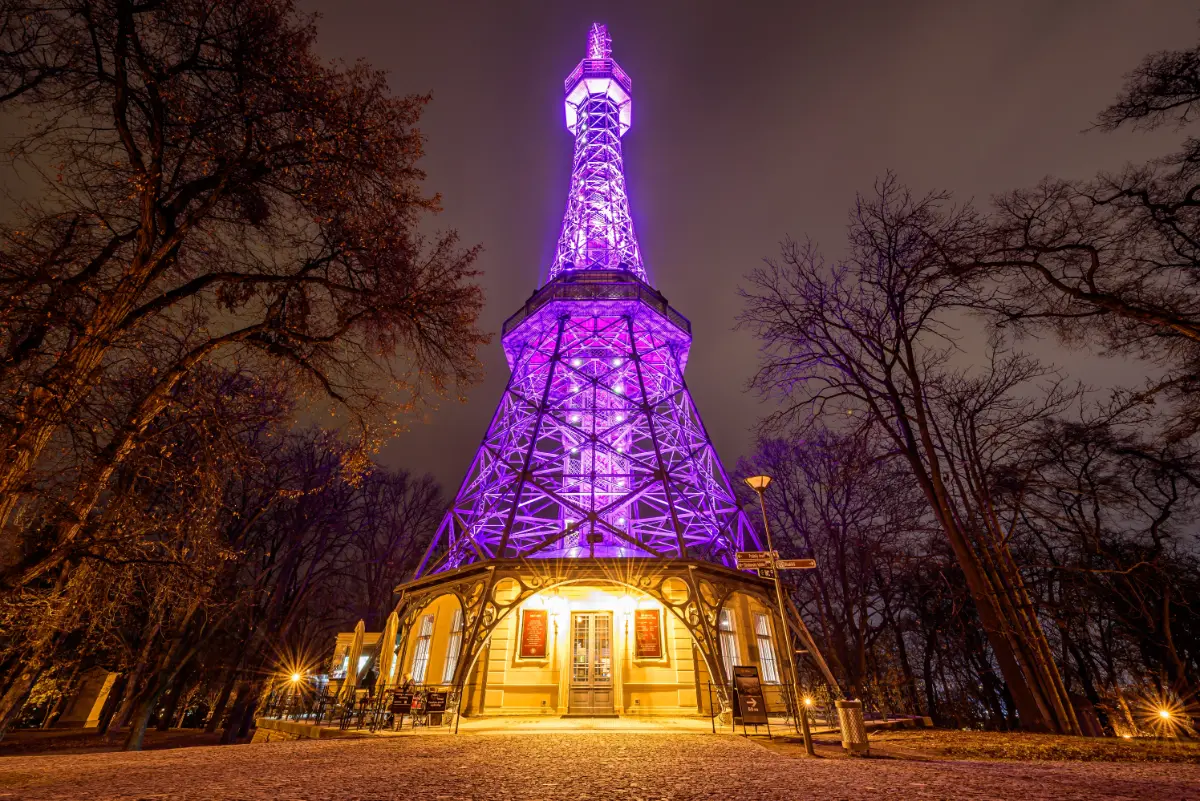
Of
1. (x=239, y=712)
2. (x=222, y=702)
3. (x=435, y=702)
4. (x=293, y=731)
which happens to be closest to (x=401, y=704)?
(x=435, y=702)

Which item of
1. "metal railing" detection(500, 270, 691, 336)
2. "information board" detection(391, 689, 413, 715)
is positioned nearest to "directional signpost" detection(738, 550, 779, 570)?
"information board" detection(391, 689, 413, 715)

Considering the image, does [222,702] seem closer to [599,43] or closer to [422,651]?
[422,651]

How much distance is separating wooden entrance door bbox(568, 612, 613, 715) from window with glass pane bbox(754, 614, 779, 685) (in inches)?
189

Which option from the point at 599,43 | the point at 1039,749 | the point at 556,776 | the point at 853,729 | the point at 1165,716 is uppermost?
the point at 599,43

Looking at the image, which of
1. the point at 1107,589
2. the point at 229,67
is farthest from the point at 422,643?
the point at 1107,589

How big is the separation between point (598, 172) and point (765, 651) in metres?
28.3

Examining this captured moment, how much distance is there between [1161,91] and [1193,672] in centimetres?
2316

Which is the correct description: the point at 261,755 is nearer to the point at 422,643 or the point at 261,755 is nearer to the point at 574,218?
the point at 422,643

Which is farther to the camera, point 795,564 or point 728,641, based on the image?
point 728,641

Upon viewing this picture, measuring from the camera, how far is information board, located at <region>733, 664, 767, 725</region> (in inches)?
426

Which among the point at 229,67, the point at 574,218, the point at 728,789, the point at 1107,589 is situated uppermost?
the point at 574,218

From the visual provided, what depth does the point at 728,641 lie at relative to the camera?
50.6 ft

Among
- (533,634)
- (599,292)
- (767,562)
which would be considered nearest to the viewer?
(767,562)

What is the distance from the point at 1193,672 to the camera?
19422 millimetres
